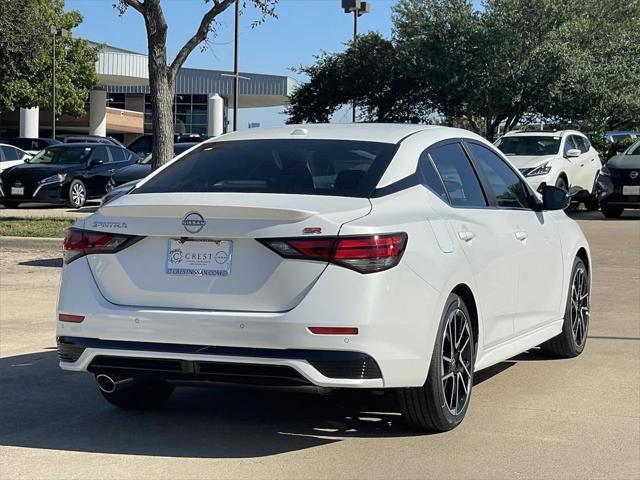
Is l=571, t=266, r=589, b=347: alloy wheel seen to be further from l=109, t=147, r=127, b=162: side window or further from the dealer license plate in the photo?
l=109, t=147, r=127, b=162: side window

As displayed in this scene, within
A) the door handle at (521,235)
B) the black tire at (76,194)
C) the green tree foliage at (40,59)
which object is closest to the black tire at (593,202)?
the black tire at (76,194)

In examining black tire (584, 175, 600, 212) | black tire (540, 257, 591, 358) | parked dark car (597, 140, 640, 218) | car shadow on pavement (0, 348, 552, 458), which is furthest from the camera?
black tire (584, 175, 600, 212)

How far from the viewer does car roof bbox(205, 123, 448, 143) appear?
249 inches

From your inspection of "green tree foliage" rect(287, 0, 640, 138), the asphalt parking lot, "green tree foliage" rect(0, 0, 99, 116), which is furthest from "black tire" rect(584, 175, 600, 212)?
"green tree foliage" rect(0, 0, 99, 116)

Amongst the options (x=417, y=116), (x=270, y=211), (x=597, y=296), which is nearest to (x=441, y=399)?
(x=270, y=211)

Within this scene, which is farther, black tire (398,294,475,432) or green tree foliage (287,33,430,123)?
green tree foliage (287,33,430,123)

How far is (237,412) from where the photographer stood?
647cm

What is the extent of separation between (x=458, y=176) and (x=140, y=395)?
7.28 ft

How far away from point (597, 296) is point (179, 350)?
6.99m

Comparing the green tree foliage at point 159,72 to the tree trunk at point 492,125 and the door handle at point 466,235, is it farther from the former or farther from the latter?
the tree trunk at point 492,125

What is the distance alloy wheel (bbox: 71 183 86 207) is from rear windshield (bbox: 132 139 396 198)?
62.2 feet

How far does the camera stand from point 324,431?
602 centimetres

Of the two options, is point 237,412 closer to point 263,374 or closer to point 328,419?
point 328,419

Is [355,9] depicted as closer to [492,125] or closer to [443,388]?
[492,125]
